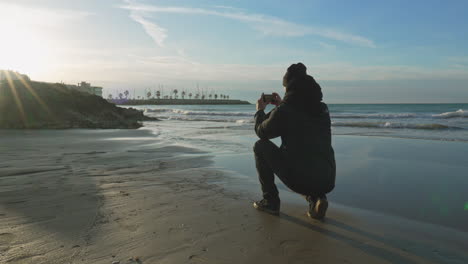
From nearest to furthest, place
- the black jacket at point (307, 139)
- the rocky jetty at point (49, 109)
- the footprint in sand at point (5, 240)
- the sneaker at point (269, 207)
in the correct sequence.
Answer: the footprint in sand at point (5, 240), the black jacket at point (307, 139), the sneaker at point (269, 207), the rocky jetty at point (49, 109)

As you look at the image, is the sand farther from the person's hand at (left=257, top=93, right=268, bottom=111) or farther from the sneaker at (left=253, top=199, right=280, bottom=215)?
the person's hand at (left=257, top=93, right=268, bottom=111)

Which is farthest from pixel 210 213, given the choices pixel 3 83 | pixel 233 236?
pixel 3 83

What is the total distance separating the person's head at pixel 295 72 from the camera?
304 cm

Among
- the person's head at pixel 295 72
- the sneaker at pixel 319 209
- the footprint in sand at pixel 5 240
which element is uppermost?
the person's head at pixel 295 72

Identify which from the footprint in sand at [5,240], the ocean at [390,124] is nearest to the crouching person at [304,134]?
the footprint in sand at [5,240]

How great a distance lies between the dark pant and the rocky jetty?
1310 centimetres

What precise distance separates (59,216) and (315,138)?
260cm

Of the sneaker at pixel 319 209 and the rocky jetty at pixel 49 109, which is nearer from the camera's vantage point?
the sneaker at pixel 319 209

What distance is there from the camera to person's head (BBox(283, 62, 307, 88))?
3.04 m

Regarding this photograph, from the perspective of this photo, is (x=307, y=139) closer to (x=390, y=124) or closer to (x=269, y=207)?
(x=269, y=207)

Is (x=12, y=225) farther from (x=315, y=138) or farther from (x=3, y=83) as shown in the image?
(x=3, y=83)

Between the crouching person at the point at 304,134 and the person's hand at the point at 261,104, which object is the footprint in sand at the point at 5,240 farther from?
the person's hand at the point at 261,104

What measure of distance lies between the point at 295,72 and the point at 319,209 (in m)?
1.41

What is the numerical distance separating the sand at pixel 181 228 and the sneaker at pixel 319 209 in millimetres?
75
